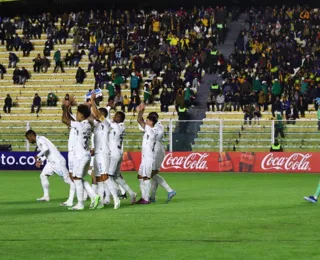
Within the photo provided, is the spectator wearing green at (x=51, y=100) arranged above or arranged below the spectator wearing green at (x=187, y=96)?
below

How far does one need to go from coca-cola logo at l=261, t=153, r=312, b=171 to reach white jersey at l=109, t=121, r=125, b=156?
1984 centimetres

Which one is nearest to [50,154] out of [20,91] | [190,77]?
[190,77]

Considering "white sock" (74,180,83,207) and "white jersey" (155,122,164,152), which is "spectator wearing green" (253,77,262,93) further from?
"white sock" (74,180,83,207)

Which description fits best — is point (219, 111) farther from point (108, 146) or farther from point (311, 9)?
point (108, 146)

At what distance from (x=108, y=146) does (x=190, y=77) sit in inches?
1225

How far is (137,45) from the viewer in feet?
184

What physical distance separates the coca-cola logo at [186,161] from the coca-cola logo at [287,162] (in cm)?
A: 269

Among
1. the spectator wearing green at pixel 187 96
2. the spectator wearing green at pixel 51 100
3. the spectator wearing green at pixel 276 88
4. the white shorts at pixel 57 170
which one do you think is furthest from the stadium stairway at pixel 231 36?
the white shorts at pixel 57 170

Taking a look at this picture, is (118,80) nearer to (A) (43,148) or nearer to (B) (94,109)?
(A) (43,148)

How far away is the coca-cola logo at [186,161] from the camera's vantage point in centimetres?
4150

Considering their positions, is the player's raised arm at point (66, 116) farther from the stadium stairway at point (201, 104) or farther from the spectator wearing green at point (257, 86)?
the spectator wearing green at point (257, 86)

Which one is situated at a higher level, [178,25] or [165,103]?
[178,25]

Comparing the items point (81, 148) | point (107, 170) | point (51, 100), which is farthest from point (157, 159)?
point (51, 100)

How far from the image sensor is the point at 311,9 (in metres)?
54.3
